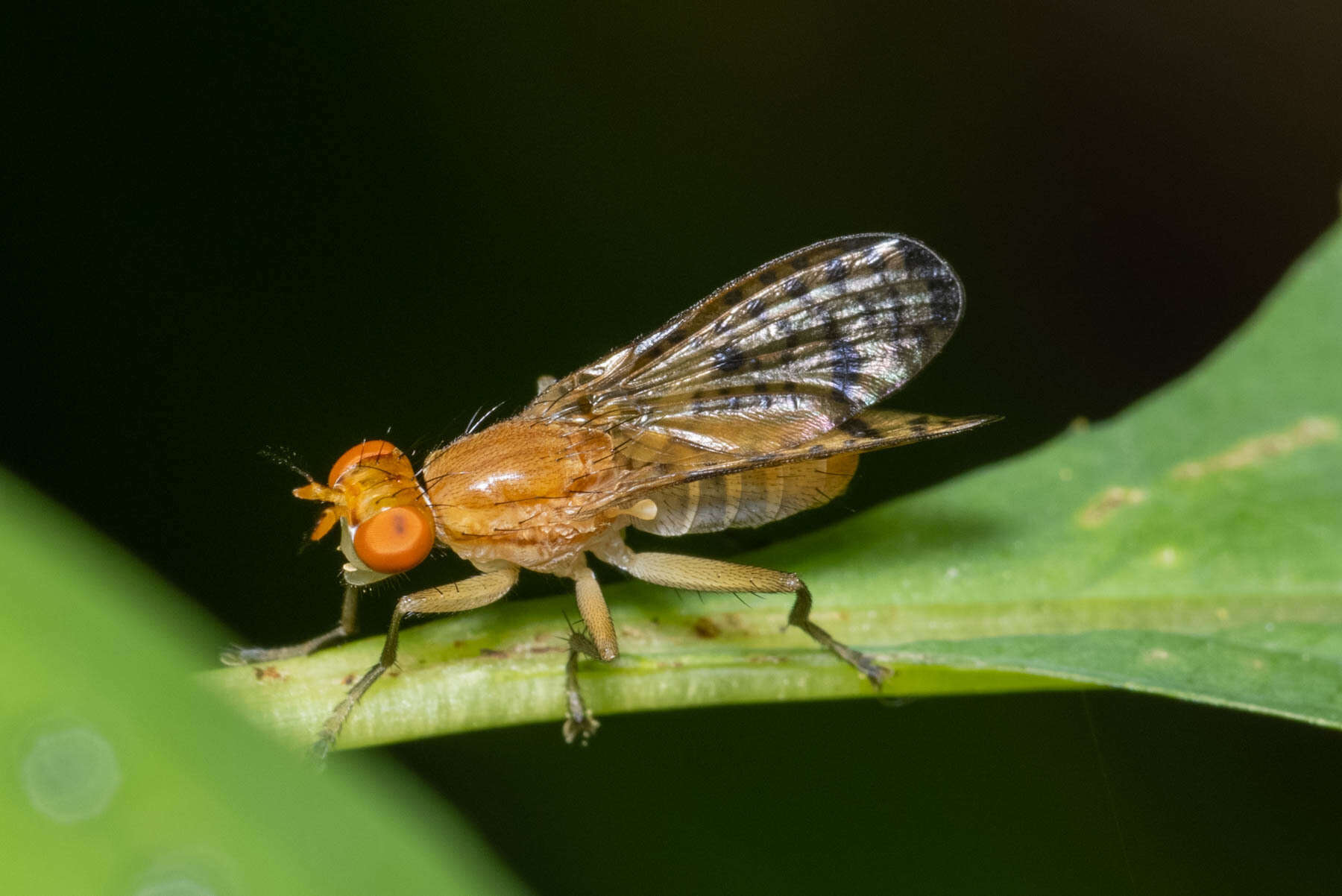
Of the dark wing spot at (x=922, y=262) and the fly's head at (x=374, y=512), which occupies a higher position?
the fly's head at (x=374, y=512)

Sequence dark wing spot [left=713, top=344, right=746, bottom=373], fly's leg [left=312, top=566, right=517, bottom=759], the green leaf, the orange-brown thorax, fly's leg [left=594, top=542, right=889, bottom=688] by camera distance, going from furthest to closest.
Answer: dark wing spot [left=713, top=344, right=746, bottom=373]
the orange-brown thorax
fly's leg [left=594, top=542, right=889, bottom=688]
the green leaf
fly's leg [left=312, top=566, right=517, bottom=759]

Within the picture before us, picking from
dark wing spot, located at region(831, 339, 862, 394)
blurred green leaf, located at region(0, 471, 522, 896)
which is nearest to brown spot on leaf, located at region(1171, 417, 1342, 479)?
dark wing spot, located at region(831, 339, 862, 394)

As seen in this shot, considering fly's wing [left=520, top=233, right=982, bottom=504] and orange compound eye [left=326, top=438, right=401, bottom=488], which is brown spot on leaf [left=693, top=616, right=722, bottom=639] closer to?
fly's wing [left=520, top=233, right=982, bottom=504]

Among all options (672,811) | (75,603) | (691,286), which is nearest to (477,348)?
(691,286)

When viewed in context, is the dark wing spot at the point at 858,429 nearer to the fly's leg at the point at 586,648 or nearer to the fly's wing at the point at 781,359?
the fly's wing at the point at 781,359

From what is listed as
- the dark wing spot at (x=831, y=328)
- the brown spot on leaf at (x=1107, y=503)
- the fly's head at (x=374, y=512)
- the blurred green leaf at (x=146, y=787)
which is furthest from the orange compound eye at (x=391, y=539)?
the blurred green leaf at (x=146, y=787)

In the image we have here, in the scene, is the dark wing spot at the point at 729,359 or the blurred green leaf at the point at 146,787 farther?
the dark wing spot at the point at 729,359
